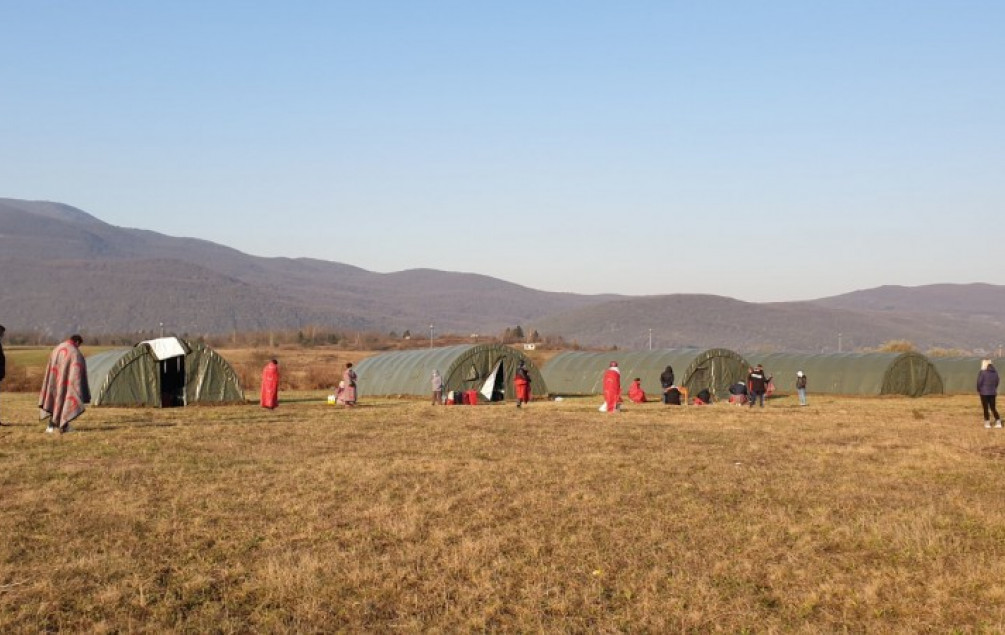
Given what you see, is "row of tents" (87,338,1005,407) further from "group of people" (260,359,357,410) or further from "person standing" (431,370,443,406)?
"group of people" (260,359,357,410)

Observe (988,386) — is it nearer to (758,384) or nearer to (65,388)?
(758,384)

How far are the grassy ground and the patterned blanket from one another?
482 mm

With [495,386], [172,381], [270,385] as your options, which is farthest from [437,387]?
[172,381]

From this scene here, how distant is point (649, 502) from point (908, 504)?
318 centimetres

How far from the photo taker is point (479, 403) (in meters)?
38.6

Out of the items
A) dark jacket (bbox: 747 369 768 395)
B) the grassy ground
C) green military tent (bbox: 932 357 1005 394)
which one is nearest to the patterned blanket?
the grassy ground

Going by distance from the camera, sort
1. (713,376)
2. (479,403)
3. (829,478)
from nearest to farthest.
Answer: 1. (829,478)
2. (479,403)
3. (713,376)

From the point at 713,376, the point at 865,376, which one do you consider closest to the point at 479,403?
the point at 713,376

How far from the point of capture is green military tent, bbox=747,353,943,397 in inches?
1841

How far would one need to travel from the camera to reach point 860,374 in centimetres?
4722

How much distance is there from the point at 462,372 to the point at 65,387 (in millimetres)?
20397

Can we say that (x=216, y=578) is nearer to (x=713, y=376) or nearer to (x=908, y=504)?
(x=908, y=504)

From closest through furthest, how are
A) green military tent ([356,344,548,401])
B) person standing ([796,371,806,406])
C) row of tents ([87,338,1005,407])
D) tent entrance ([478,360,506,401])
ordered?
row of tents ([87,338,1005,407])
person standing ([796,371,806,406])
green military tent ([356,344,548,401])
tent entrance ([478,360,506,401])

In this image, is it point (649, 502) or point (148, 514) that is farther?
point (649, 502)
